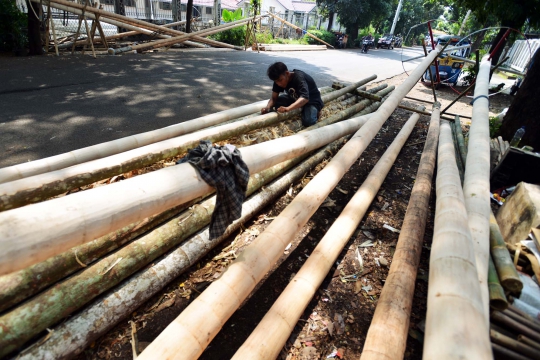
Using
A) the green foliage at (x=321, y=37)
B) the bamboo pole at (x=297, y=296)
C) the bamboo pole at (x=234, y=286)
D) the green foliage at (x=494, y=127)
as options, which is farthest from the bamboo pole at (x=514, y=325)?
the green foliage at (x=321, y=37)

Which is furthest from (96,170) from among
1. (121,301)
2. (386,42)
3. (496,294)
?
(386,42)

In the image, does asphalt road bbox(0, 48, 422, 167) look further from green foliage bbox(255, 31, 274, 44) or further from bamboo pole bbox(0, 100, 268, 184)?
green foliage bbox(255, 31, 274, 44)

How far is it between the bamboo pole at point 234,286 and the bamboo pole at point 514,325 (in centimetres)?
135

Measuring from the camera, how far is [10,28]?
782 cm

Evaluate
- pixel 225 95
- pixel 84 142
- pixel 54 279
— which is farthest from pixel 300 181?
pixel 225 95

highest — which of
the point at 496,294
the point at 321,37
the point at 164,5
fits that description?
the point at 164,5

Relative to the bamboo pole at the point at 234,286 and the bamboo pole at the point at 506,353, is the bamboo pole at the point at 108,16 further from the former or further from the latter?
the bamboo pole at the point at 506,353

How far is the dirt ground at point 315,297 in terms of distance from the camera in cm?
179

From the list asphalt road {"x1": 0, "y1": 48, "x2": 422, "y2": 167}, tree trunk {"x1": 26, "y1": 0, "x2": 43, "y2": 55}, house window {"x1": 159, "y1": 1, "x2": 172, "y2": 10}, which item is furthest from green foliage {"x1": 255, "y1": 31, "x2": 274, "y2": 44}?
house window {"x1": 159, "y1": 1, "x2": 172, "y2": 10}

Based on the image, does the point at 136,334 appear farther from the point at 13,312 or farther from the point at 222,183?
the point at 222,183

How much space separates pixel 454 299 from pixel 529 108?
5.07 metres

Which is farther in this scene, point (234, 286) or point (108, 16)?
point (108, 16)

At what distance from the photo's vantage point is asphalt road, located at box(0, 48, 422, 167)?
151 inches

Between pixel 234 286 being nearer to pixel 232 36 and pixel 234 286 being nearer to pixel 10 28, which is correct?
pixel 10 28
